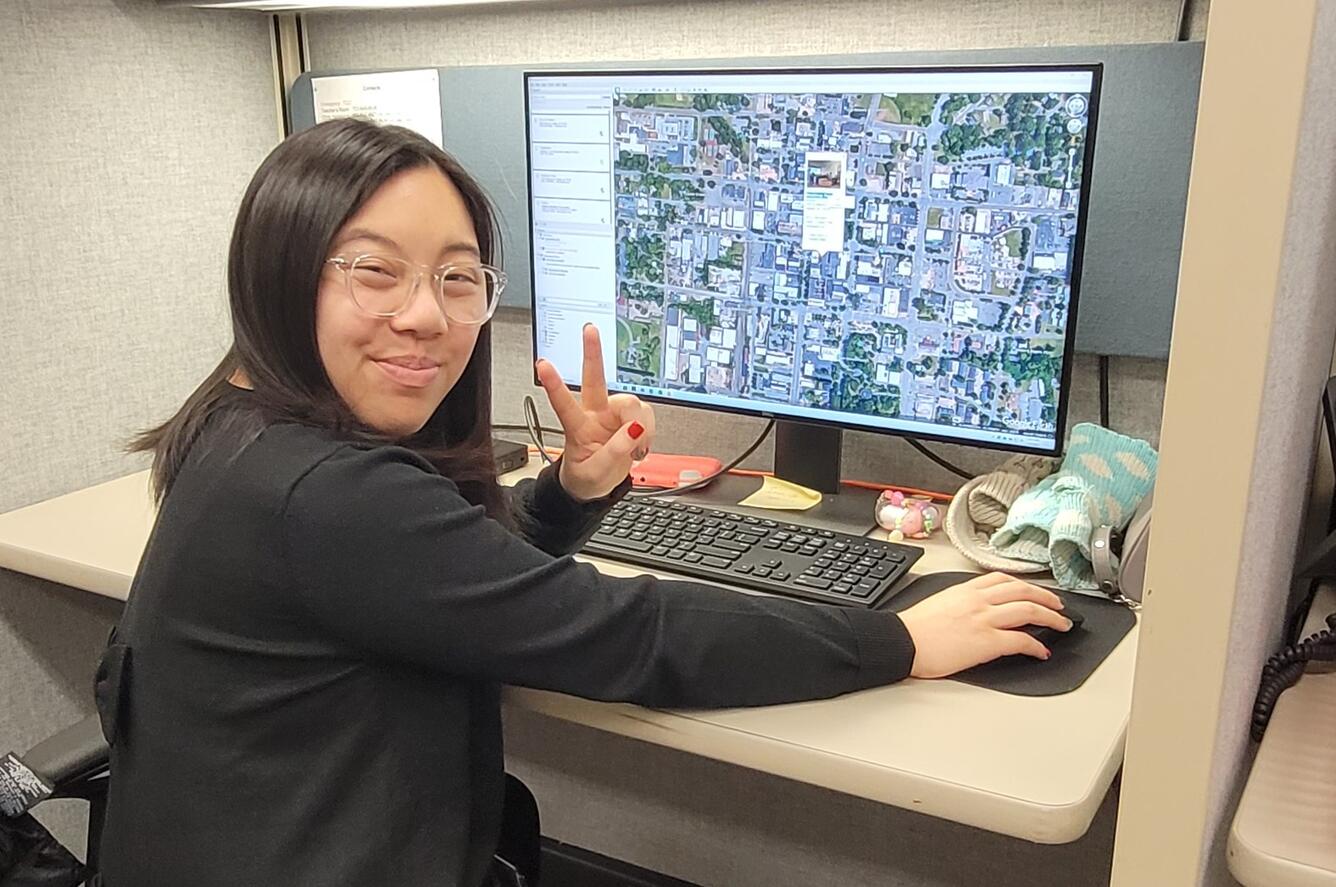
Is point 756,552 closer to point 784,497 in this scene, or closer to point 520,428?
point 784,497

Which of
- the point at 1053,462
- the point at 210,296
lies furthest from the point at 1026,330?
the point at 210,296

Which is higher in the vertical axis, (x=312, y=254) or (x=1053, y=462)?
(x=312, y=254)

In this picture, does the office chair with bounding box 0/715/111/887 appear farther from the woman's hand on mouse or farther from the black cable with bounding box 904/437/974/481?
the black cable with bounding box 904/437/974/481

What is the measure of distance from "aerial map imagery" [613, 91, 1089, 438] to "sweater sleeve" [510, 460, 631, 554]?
21 cm

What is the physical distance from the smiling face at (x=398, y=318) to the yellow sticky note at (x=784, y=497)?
16.8 inches

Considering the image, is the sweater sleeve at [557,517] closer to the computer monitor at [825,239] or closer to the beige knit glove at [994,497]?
the computer monitor at [825,239]

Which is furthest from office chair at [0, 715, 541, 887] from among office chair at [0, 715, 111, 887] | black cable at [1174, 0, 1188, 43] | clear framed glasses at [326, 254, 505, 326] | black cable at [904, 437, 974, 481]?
black cable at [1174, 0, 1188, 43]

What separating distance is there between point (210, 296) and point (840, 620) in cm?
103

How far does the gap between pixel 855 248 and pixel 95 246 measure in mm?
871

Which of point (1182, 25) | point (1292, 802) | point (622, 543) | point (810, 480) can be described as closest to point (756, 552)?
point (622, 543)

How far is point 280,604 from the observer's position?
802 mm

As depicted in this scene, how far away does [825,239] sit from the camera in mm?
1130

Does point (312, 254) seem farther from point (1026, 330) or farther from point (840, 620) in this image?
point (1026, 330)

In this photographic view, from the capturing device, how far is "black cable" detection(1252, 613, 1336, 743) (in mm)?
743
